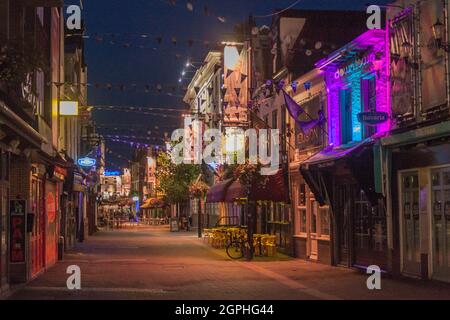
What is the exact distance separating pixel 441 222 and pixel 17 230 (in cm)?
982

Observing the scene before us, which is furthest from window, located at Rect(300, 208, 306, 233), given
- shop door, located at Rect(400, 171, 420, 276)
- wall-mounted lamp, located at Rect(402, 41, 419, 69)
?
wall-mounted lamp, located at Rect(402, 41, 419, 69)

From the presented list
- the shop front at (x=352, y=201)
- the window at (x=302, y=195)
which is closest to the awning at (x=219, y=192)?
the window at (x=302, y=195)

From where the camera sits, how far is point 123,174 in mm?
114375

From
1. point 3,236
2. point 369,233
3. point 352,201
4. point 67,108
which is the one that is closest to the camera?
point 3,236

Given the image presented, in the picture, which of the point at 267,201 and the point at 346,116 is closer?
the point at 346,116

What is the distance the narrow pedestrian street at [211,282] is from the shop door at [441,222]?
1.47 feet

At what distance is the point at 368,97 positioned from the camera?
19.6 metres

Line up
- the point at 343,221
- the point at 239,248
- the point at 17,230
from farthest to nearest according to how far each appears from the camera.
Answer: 1. the point at 239,248
2. the point at 343,221
3. the point at 17,230

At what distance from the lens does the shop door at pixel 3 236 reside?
14.7m

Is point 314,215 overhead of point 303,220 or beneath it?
overhead

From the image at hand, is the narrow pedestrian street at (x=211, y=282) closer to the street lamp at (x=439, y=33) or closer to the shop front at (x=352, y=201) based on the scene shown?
the shop front at (x=352, y=201)

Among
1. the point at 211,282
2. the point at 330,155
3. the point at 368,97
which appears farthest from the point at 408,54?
the point at 211,282

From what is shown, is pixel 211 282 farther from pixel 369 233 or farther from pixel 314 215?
pixel 314 215

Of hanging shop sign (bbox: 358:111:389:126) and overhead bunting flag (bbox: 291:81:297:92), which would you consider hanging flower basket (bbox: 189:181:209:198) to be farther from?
hanging shop sign (bbox: 358:111:389:126)
